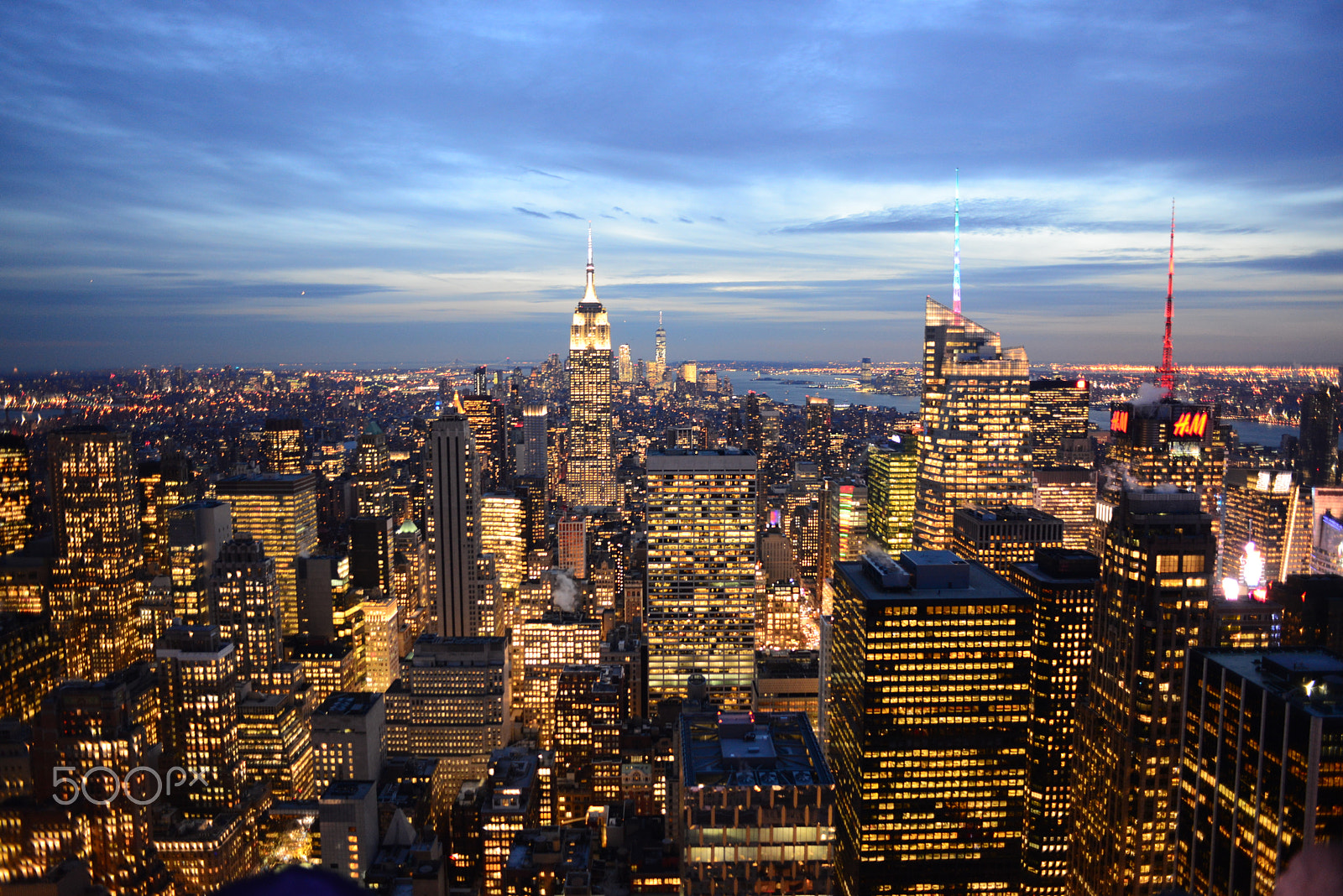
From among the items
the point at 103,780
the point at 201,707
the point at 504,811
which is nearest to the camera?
the point at 103,780

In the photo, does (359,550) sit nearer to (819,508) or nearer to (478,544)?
(478,544)

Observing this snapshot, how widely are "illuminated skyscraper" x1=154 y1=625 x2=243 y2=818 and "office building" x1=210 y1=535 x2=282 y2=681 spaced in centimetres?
561

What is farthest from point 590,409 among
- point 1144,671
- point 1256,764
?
point 1256,764

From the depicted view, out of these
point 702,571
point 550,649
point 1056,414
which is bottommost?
point 550,649

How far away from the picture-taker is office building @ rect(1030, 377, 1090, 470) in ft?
208

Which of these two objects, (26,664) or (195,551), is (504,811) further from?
(195,551)

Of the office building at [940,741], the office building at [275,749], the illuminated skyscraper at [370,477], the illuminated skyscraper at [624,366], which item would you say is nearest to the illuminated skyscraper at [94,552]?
the office building at [275,749]

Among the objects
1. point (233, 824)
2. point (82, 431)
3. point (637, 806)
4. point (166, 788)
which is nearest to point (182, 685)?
point (166, 788)

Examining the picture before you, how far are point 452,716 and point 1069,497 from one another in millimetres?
→ 40564

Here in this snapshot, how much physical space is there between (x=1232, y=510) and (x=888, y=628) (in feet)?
123

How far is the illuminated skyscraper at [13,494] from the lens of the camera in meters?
37.7

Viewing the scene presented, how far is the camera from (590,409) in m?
104

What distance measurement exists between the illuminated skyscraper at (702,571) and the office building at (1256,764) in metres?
32.9

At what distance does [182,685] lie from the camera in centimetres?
3653
